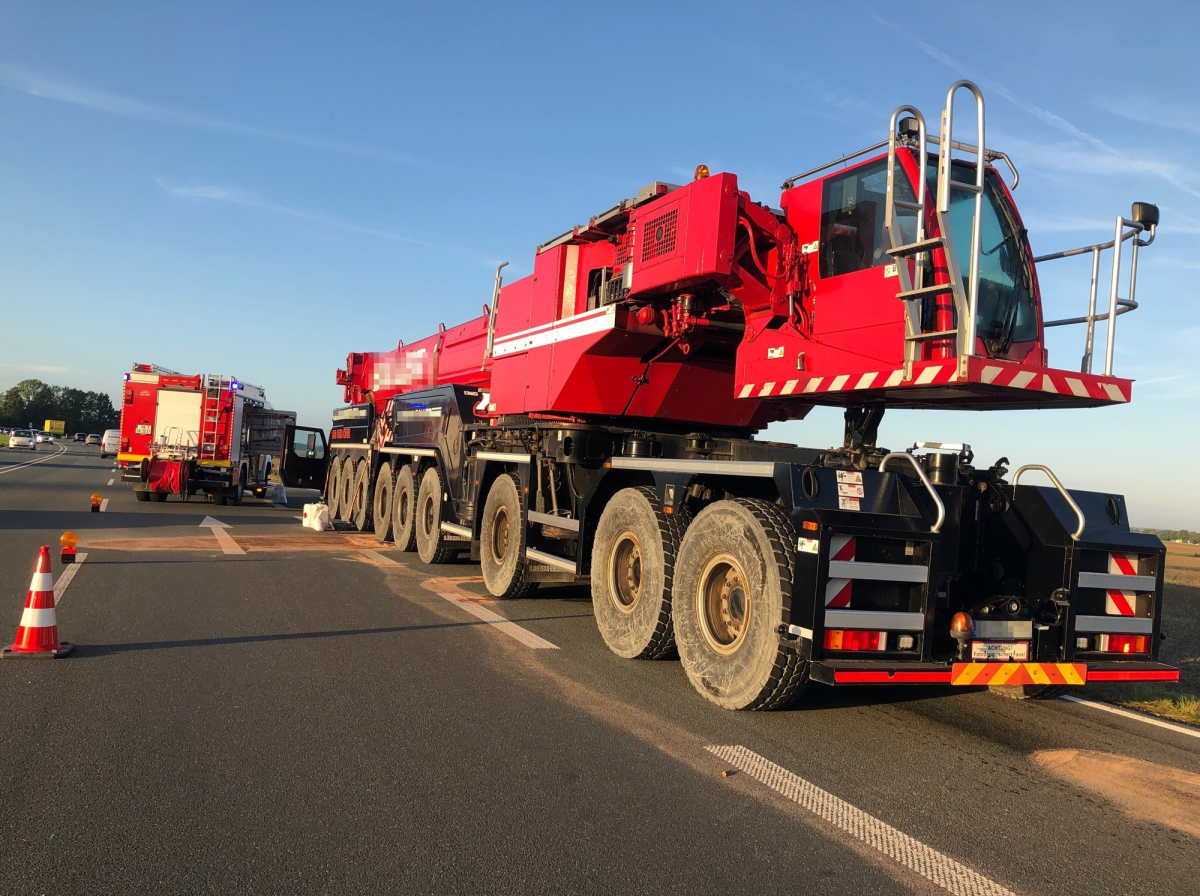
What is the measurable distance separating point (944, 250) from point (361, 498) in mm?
14218

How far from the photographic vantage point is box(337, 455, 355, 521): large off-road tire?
18.5 metres

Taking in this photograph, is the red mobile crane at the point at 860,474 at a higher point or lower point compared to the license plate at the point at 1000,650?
higher

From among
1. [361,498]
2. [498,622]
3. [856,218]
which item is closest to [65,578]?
A: [498,622]

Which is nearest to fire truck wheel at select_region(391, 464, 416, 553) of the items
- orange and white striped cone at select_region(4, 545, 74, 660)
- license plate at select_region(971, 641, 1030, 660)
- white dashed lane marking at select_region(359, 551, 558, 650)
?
white dashed lane marking at select_region(359, 551, 558, 650)

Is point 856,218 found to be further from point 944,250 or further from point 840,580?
point 840,580

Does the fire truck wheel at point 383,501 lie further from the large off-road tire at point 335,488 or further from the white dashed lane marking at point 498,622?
the white dashed lane marking at point 498,622

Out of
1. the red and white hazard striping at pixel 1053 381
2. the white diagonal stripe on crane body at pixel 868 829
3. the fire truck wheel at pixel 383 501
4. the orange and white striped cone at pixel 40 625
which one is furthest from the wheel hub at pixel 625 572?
the fire truck wheel at pixel 383 501

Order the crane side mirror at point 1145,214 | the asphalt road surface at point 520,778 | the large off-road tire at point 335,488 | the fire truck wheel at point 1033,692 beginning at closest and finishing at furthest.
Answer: the asphalt road surface at point 520,778 → the crane side mirror at point 1145,214 → the fire truck wheel at point 1033,692 → the large off-road tire at point 335,488

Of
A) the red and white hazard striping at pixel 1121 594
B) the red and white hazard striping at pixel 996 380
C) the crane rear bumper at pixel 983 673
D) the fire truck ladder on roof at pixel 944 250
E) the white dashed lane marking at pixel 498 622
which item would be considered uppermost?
the fire truck ladder on roof at pixel 944 250

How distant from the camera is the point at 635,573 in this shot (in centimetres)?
759

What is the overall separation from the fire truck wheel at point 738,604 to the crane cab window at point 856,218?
1.74 metres

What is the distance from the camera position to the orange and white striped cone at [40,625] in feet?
20.7

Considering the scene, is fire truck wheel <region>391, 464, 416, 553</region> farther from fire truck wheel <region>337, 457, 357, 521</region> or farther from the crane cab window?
the crane cab window

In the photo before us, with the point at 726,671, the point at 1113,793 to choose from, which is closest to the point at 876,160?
the point at 726,671
